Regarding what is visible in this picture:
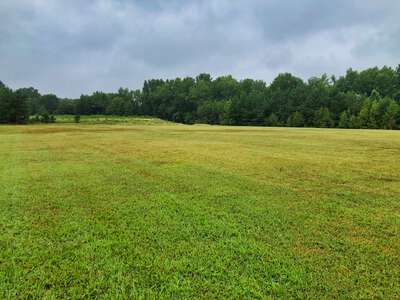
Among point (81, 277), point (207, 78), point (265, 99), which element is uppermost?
point (207, 78)

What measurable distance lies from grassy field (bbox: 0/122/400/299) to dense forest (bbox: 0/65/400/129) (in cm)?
6177

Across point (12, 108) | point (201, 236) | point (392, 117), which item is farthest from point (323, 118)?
point (12, 108)

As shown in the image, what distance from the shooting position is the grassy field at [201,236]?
3.11m

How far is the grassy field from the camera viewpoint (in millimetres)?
3111

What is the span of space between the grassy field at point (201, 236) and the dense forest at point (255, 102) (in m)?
61.8

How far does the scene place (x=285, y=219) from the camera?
197 inches

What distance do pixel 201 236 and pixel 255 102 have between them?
263 ft

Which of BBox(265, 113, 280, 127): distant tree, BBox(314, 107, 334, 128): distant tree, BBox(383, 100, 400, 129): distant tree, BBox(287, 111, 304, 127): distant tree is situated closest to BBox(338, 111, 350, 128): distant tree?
BBox(314, 107, 334, 128): distant tree

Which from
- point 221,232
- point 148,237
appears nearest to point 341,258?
point 221,232

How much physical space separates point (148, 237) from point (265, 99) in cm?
8159

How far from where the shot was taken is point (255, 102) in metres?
81.3

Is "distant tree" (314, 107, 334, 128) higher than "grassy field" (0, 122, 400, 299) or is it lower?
higher

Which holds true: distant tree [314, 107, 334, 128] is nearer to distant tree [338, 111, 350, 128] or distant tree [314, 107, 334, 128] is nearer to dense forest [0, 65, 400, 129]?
dense forest [0, 65, 400, 129]

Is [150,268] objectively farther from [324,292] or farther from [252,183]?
[252,183]
